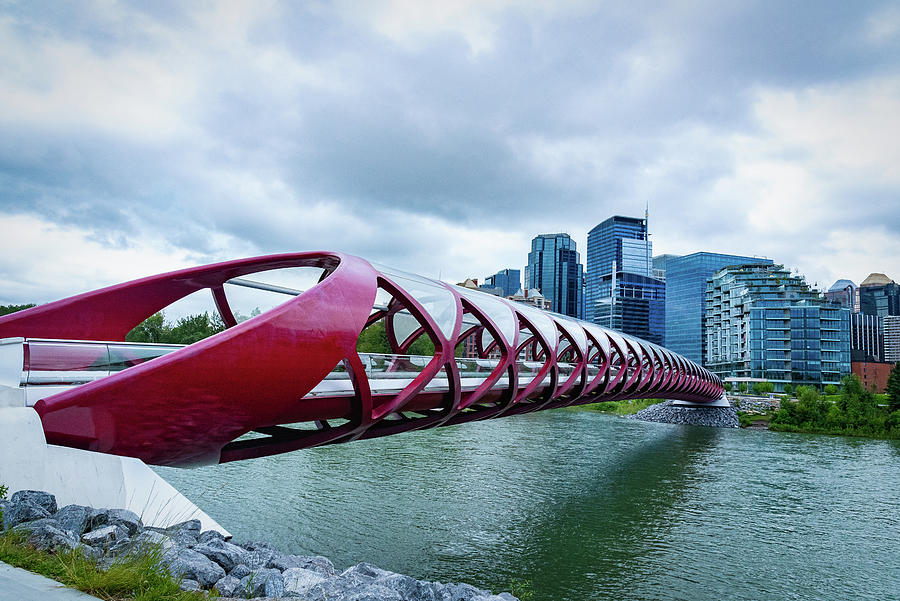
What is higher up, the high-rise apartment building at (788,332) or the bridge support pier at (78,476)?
the high-rise apartment building at (788,332)

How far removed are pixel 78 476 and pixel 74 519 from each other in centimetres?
168

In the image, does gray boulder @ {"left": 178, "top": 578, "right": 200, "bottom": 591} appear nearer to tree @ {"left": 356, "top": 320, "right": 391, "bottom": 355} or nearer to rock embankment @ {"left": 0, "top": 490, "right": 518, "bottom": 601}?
rock embankment @ {"left": 0, "top": 490, "right": 518, "bottom": 601}

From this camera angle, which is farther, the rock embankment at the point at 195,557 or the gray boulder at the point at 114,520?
the gray boulder at the point at 114,520

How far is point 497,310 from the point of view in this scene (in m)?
11.8

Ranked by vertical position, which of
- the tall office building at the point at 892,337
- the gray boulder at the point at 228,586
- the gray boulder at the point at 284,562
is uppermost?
the tall office building at the point at 892,337

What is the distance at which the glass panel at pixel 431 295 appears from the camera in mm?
8414

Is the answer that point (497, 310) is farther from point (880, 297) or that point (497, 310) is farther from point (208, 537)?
point (880, 297)

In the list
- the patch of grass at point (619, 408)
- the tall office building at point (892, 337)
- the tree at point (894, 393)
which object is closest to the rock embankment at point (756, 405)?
the patch of grass at point (619, 408)

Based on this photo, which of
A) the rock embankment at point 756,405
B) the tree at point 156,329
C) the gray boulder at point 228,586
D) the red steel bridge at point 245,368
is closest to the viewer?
the gray boulder at point 228,586

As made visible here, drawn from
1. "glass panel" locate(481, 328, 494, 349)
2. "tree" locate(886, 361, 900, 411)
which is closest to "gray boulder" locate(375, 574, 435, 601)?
"glass panel" locate(481, 328, 494, 349)

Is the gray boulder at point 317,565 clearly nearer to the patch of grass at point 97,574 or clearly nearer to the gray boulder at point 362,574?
the gray boulder at point 362,574

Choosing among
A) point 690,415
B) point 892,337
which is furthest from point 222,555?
point 892,337

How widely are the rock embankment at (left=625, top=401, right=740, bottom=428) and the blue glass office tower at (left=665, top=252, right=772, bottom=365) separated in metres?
75.6

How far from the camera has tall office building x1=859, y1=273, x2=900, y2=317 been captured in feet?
607
